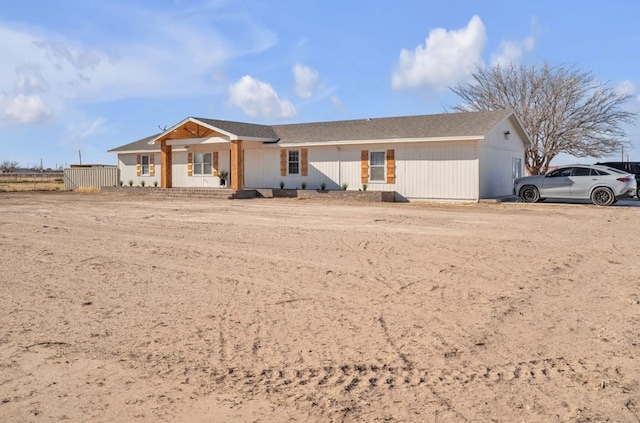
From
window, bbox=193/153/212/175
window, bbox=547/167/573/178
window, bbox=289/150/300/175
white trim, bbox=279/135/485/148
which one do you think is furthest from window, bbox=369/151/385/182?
window, bbox=193/153/212/175

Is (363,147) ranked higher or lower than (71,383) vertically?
higher

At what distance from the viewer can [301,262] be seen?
863 cm

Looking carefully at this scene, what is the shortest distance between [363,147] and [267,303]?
750 inches

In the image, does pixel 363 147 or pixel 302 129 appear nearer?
pixel 363 147

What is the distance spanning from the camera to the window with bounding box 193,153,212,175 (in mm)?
30125

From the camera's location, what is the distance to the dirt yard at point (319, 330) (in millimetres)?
3713

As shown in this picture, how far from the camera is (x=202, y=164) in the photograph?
99.6 feet

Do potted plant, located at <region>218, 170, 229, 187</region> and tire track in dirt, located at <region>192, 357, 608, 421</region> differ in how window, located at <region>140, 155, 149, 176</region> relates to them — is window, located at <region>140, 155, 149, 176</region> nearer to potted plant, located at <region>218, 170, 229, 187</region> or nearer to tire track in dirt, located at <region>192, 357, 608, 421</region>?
potted plant, located at <region>218, 170, 229, 187</region>

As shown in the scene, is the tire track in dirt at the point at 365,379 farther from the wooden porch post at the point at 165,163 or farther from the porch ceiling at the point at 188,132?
the wooden porch post at the point at 165,163

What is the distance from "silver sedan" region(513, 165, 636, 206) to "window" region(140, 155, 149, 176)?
2142cm

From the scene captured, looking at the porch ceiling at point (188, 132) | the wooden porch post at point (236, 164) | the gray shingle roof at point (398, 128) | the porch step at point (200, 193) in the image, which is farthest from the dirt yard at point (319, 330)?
the porch ceiling at point (188, 132)

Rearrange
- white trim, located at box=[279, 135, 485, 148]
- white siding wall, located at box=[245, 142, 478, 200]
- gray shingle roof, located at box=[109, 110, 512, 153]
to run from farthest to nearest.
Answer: gray shingle roof, located at box=[109, 110, 512, 153] → white siding wall, located at box=[245, 142, 478, 200] → white trim, located at box=[279, 135, 485, 148]

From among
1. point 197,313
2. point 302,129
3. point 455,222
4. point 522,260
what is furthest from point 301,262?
point 302,129

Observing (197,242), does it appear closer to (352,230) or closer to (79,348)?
(352,230)
